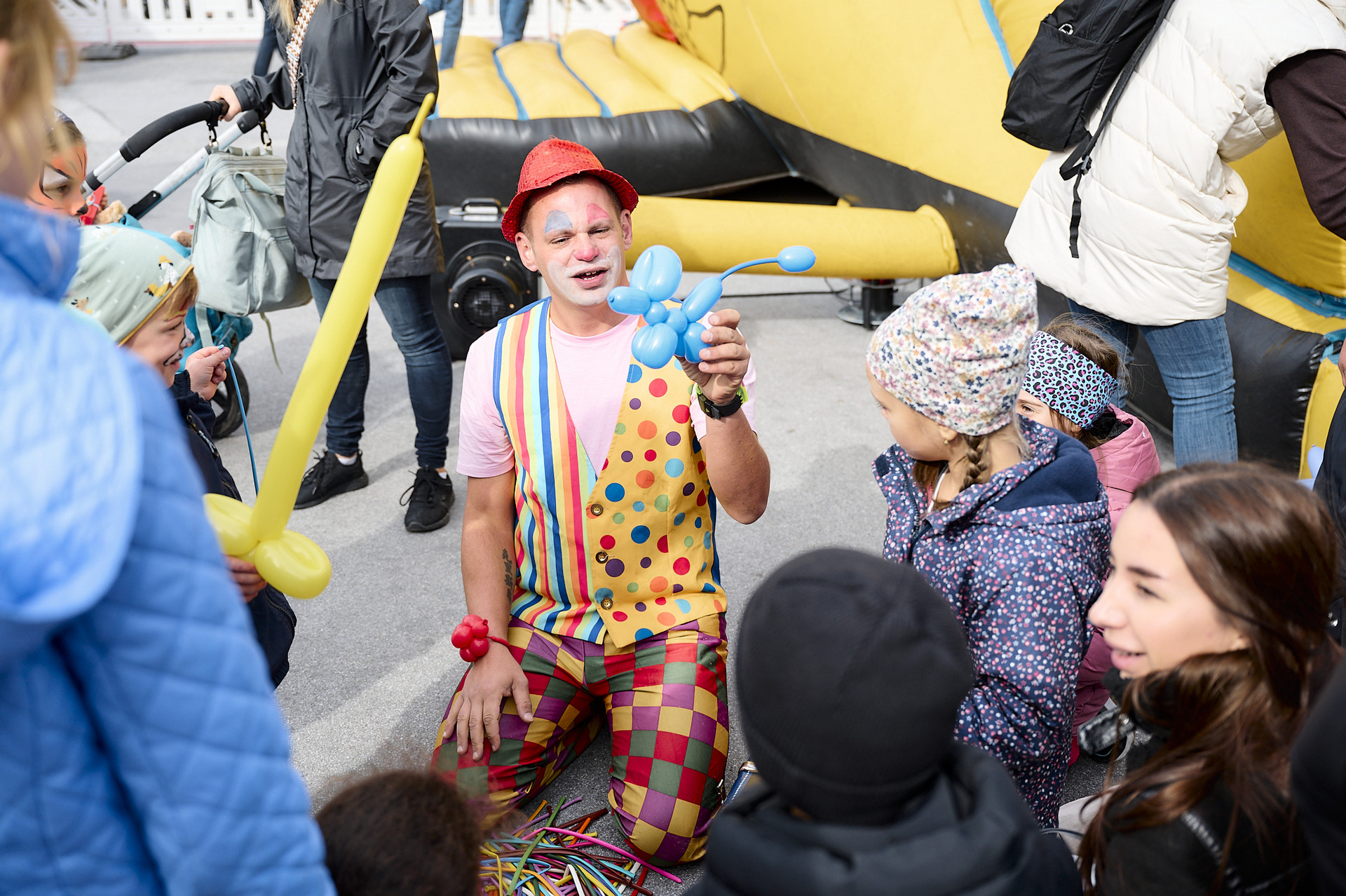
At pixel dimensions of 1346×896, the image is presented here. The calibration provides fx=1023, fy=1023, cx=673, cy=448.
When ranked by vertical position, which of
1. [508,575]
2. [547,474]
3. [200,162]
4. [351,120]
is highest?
[351,120]

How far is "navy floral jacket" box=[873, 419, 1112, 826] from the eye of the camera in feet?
4.33

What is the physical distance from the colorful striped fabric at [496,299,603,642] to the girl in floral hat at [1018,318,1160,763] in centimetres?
86

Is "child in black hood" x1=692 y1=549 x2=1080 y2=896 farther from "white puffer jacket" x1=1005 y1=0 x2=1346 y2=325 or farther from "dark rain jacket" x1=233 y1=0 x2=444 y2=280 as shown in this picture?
"dark rain jacket" x1=233 y1=0 x2=444 y2=280

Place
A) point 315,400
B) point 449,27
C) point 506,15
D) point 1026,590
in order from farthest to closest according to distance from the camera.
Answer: point 506,15
point 449,27
point 1026,590
point 315,400

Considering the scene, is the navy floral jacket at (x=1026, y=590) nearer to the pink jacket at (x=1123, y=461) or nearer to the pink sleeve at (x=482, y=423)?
the pink jacket at (x=1123, y=461)

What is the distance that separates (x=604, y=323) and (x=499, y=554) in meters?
0.48

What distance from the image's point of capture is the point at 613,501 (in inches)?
72.5

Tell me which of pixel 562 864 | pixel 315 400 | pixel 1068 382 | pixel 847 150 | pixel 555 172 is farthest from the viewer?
pixel 847 150

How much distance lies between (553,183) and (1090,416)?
1.10 metres

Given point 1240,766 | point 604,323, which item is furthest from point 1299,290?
point 1240,766

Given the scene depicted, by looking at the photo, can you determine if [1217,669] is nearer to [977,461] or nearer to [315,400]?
[977,461]

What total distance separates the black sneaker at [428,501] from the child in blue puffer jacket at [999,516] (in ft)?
5.69

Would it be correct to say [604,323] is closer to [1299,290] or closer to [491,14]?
[1299,290]

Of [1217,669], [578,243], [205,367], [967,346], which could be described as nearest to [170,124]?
[205,367]
